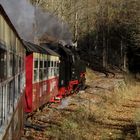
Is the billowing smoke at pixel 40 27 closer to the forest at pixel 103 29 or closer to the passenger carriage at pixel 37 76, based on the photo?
the passenger carriage at pixel 37 76

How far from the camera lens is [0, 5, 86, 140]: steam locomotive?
19.0 feet

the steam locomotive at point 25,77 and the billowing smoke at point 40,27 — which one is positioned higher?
the billowing smoke at point 40,27

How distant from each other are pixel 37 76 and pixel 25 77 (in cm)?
173

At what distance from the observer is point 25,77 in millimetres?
12977

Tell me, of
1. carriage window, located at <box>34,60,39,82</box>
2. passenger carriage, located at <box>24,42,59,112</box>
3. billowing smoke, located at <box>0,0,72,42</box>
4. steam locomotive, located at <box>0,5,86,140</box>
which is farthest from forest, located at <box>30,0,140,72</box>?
carriage window, located at <box>34,60,39,82</box>

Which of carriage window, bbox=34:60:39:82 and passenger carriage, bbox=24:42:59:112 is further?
carriage window, bbox=34:60:39:82

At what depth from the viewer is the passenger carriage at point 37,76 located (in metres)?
13.7

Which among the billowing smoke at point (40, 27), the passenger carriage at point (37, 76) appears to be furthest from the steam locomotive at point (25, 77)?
the billowing smoke at point (40, 27)

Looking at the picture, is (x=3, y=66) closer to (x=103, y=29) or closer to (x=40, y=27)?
(x=40, y=27)

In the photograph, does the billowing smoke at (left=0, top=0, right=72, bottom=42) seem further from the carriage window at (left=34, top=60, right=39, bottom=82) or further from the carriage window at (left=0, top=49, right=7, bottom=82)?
the carriage window at (left=0, top=49, right=7, bottom=82)

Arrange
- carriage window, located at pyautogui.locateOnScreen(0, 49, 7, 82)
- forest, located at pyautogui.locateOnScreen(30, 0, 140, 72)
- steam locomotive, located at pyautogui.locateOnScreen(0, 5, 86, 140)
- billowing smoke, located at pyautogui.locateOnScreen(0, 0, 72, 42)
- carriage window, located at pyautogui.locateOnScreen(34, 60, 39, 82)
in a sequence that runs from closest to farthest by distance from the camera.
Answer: carriage window, located at pyautogui.locateOnScreen(0, 49, 7, 82)
steam locomotive, located at pyautogui.locateOnScreen(0, 5, 86, 140)
carriage window, located at pyautogui.locateOnScreen(34, 60, 39, 82)
billowing smoke, located at pyautogui.locateOnScreen(0, 0, 72, 42)
forest, located at pyautogui.locateOnScreen(30, 0, 140, 72)

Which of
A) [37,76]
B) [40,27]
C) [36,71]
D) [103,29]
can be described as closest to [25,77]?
[36,71]

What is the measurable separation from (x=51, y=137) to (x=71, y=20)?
153ft

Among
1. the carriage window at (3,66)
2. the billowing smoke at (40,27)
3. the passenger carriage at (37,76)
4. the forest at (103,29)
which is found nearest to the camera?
the carriage window at (3,66)
